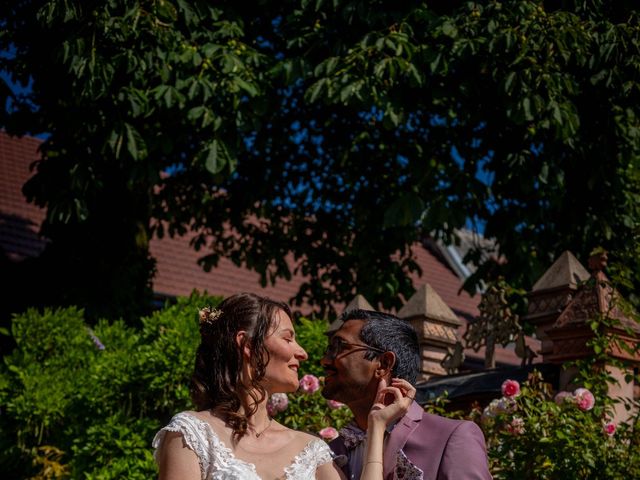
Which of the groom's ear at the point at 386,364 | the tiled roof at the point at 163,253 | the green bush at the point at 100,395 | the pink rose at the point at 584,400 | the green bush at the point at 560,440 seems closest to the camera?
the groom's ear at the point at 386,364

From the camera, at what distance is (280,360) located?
128 inches

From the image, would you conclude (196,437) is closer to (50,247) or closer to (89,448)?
(89,448)

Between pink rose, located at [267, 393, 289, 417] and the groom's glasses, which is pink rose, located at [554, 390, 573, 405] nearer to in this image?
pink rose, located at [267, 393, 289, 417]

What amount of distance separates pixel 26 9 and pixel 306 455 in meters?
7.55

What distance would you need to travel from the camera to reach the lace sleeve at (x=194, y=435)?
2.98m

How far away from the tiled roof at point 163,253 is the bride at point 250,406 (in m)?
10.4

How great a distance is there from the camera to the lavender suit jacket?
121 inches

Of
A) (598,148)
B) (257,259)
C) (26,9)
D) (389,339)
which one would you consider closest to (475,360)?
(257,259)

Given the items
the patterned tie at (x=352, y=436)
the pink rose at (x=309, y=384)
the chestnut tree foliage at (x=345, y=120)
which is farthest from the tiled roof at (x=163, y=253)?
the patterned tie at (x=352, y=436)

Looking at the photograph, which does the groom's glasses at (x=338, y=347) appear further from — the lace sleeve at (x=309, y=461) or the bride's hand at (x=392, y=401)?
the lace sleeve at (x=309, y=461)

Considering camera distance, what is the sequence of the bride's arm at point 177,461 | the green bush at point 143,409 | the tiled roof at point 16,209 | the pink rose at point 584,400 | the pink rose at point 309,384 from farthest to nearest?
the tiled roof at point 16,209 → the pink rose at point 309,384 → the pink rose at point 584,400 → the green bush at point 143,409 → the bride's arm at point 177,461

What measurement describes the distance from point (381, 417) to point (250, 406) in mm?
514

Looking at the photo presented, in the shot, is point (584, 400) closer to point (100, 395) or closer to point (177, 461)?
point (177, 461)

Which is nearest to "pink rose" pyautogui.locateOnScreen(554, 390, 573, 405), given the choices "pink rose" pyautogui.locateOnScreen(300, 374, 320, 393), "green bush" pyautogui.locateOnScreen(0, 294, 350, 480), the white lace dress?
"green bush" pyautogui.locateOnScreen(0, 294, 350, 480)
